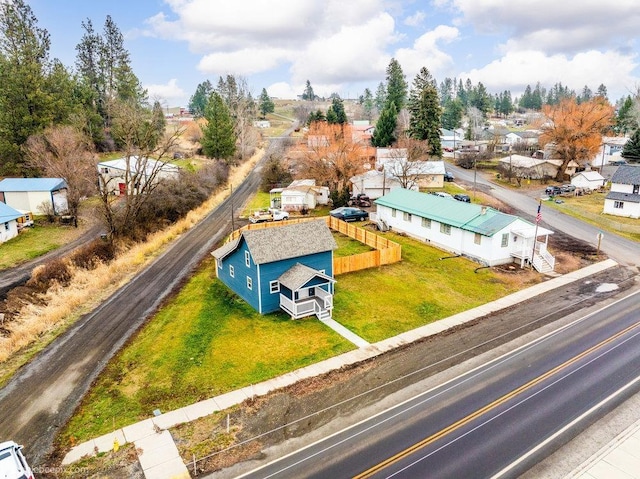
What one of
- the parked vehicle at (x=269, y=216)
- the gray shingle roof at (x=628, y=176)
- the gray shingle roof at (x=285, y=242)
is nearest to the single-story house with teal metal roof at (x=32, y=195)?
the parked vehicle at (x=269, y=216)

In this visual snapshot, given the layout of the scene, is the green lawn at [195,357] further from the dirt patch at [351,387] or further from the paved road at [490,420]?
the paved road at [490,420]

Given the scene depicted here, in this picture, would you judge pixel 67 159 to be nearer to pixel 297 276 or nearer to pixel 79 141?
pixel 79 141

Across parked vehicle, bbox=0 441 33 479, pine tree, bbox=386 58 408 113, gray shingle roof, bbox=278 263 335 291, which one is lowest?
parked vehicle, bbox=0 441 33 479

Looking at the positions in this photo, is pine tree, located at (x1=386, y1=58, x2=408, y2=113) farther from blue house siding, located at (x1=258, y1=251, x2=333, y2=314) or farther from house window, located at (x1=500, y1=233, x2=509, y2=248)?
blue house siding, located at (x1=258, y1=251, x2=333, y2=314)

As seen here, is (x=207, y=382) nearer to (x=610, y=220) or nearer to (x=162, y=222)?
(x=162, y=222)

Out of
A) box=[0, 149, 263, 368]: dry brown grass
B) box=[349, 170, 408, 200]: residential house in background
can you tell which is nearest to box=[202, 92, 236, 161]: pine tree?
box=[349, 170, 408, 200]: residential house in background

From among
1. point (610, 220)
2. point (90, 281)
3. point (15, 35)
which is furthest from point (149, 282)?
point (15, 35)

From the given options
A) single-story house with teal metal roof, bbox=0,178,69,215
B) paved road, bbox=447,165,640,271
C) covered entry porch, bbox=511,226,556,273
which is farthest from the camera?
single-story house with teal metal roof, bbox=0,178,69,215
